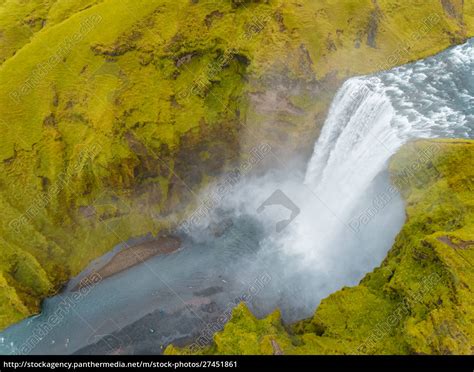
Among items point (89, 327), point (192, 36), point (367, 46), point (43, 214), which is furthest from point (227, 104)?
point (89, 327)

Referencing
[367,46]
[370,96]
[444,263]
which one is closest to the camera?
[444,263]

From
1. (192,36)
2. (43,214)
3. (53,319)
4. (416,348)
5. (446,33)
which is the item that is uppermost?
(192,36)

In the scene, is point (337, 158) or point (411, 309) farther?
point (337, 158)

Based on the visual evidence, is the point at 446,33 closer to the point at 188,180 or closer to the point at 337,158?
the point at 337,158

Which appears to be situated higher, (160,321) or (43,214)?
(43,214)

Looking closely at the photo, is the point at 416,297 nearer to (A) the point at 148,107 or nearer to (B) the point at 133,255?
(B) the point at 133,255

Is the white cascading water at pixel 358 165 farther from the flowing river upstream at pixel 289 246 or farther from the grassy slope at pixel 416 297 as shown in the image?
the grassy slope at pixel 416 297

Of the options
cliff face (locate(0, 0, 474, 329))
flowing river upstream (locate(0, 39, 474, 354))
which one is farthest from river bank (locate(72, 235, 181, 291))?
cliff face (locate(0, 0, 474, 329))

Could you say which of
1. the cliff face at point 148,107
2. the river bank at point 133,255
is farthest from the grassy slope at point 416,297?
the cliff face at point 148,107
